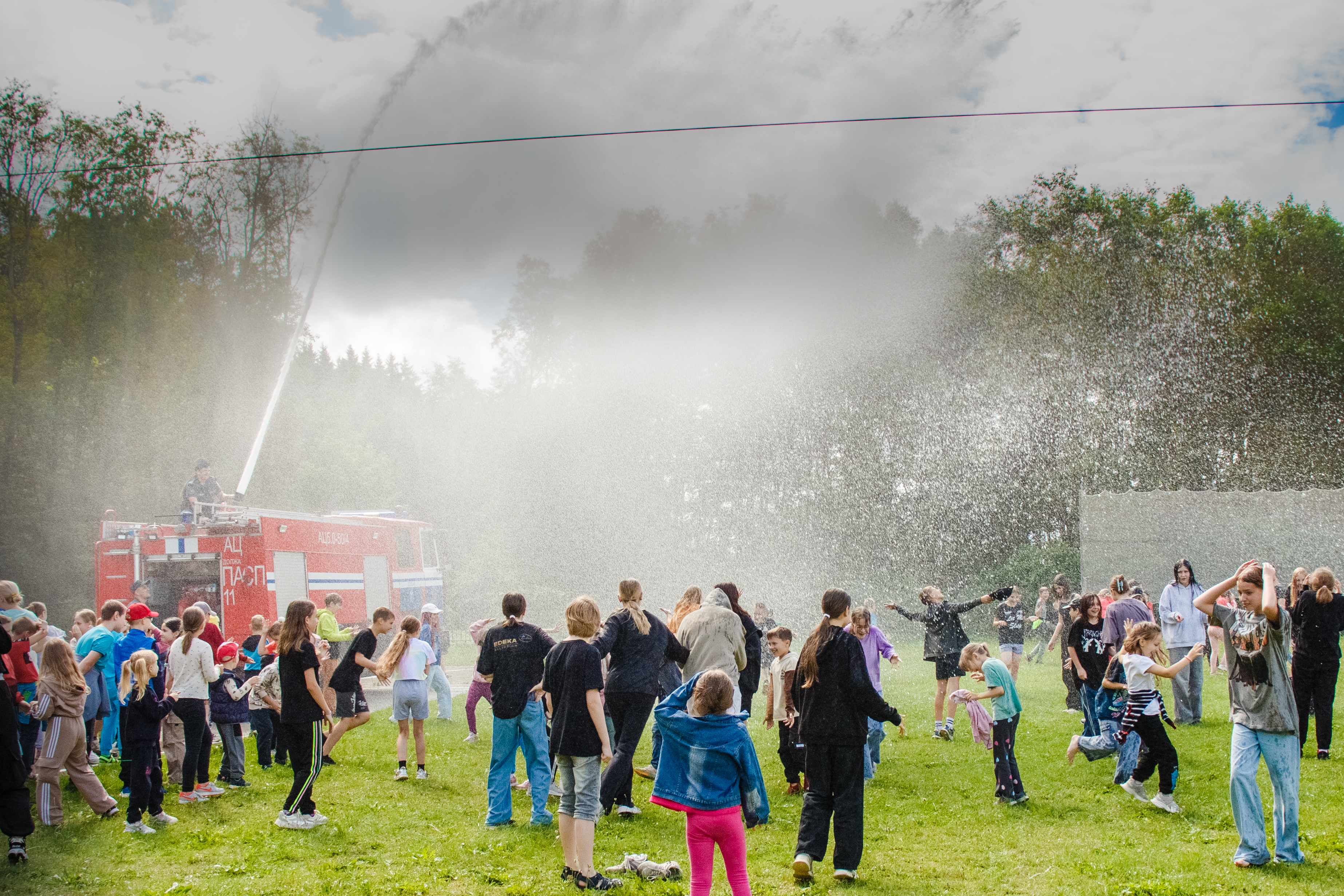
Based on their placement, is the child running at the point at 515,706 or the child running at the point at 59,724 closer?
the child running at the point at 515,706

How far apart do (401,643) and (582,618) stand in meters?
3.95

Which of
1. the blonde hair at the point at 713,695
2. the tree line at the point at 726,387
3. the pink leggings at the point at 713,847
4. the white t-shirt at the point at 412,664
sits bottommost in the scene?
the pink leggings at the point at 713,847

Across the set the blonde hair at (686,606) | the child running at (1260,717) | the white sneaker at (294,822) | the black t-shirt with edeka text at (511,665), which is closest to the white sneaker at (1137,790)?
the child running at (1260,717)

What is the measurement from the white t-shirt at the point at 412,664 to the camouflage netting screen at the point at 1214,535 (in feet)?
54.3

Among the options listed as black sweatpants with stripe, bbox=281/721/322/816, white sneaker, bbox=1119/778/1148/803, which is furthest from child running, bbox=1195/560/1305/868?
black sweatpants with stripe, bbox=281/721/322/816

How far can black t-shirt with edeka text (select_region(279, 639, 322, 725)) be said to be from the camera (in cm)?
712

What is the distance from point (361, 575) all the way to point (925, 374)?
82.7 feet

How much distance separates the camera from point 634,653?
23.5 feet

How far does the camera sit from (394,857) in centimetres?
660

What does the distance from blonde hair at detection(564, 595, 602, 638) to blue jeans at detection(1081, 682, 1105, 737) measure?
19.5 ft

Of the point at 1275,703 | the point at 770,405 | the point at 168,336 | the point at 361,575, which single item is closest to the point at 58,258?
the point at 168,336

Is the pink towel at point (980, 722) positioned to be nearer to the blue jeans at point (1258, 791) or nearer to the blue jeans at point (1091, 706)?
the blue jeans at point (1091, 706)

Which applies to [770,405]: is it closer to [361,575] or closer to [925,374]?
[925,374]

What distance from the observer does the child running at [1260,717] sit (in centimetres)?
562
